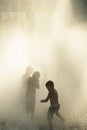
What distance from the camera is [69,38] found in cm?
2078

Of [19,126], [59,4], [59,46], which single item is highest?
[59,4]

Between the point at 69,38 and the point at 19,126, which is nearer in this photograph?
the point at 19,126

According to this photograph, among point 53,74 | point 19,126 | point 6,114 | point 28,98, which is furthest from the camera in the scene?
point 53,74

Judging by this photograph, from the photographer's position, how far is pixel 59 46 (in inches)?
805

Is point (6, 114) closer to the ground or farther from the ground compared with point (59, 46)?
closer to the ground

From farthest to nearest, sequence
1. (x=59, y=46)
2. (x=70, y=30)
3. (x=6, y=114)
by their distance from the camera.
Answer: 1. (x=70, y=30)
2. (x=59, y=46)
3. (x=6, y=114)

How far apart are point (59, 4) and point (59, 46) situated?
630cm

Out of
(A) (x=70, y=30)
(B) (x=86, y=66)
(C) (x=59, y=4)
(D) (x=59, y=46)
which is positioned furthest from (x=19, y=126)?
(C) (x=59, y=4)

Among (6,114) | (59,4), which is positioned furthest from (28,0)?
(6,114)

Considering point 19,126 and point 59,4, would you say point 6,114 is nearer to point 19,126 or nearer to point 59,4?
point 19,126

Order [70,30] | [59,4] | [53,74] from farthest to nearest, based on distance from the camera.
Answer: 1. [59,4]
2. [70,30]
3. [53,74]

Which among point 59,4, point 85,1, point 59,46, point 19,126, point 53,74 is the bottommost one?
point 19,126

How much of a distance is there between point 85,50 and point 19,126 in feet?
29.2

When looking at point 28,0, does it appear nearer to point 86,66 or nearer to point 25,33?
point 25,33
